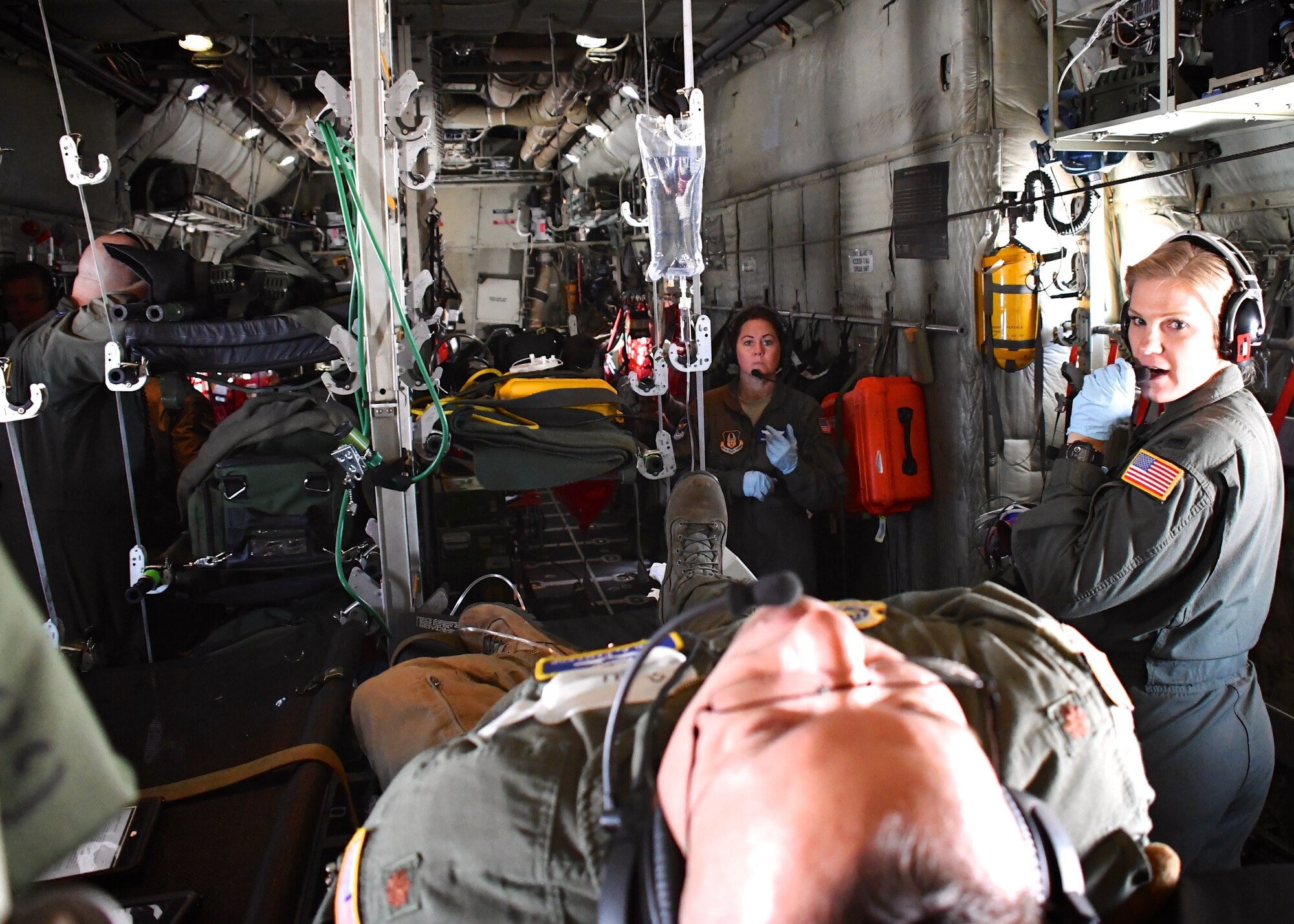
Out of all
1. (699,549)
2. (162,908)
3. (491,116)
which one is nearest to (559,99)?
(491,116)

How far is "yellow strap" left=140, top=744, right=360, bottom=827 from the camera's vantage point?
183 centimetres

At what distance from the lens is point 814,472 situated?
402 centimetres

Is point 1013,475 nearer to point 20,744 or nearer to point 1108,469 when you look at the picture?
point 1108,469

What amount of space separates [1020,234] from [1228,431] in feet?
7.04

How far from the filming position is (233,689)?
2.49m

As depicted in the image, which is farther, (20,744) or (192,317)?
(192,317)

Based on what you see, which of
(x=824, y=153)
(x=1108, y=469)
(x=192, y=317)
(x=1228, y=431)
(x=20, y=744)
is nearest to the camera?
(x=20, y=744)

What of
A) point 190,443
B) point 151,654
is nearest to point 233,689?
point 151,654

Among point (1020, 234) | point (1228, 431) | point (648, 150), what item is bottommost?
point (1228, 431)

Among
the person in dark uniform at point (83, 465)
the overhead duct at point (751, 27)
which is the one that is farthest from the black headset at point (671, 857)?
the overhead duct at point (751, 27)

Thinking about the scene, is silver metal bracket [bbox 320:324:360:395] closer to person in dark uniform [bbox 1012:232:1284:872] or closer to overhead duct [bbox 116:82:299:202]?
person in dark uniform [bbox 1012:232:1284:872]

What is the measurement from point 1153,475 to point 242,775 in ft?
7.03

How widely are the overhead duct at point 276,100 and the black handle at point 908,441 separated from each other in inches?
200

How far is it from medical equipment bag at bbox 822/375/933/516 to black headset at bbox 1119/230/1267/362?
7.12ft
